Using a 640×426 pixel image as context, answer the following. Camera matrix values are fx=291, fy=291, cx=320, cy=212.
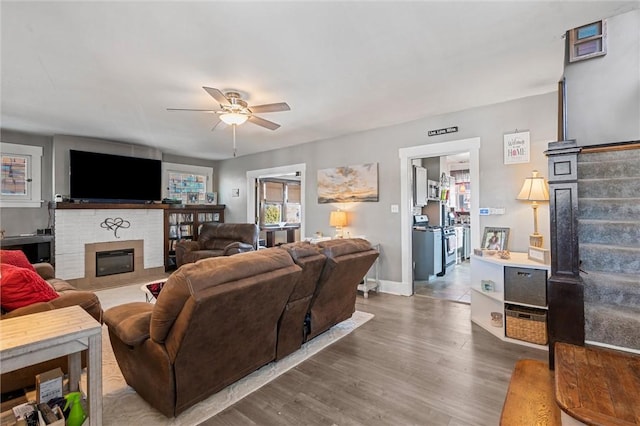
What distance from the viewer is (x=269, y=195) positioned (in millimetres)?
7926

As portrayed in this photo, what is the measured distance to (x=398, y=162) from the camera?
178 inches

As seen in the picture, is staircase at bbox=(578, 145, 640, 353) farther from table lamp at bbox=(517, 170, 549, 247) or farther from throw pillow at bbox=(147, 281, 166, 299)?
throw pillow at bbox=(147, 281, 166, 299)

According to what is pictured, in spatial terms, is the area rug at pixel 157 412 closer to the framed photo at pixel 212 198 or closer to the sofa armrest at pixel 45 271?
the sofa armrest at pixel 45 271

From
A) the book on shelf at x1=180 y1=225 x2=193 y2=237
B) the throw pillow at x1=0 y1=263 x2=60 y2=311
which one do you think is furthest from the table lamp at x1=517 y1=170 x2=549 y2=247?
the book on shelf at x1=180 y1=225 x2=193 y2=237

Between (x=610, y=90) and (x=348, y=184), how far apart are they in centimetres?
330

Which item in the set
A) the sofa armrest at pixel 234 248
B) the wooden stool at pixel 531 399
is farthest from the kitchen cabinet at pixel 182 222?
the wooden stool at pixel 531 399

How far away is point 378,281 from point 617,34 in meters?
3.76

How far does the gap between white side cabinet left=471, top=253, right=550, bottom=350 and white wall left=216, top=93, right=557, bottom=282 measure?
0.54m

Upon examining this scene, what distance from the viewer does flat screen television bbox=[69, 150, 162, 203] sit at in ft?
16.5

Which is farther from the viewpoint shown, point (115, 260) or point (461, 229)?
point (461, 229)

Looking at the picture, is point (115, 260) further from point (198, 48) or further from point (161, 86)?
point (198, 48)

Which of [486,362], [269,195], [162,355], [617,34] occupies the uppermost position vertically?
[617,34]

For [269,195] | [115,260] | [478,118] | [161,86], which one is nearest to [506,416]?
[478,118]

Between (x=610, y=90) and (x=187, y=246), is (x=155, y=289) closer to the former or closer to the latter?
(x=187, y=246)
